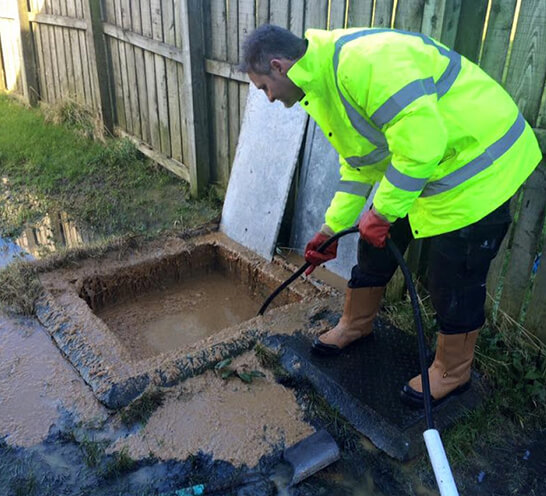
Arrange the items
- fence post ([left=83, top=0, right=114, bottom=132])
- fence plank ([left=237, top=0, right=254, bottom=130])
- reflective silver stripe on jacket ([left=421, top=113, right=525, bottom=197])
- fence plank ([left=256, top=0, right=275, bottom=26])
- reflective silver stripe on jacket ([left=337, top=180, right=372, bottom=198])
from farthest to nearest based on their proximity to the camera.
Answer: fence post ([left=83, top=0, right=114, bottom=132]), fence plank ([left=237, top=0, right=254, bottom=130]), fence plank ([left=256, top=0, right=275, bottom=26]), reflective silver stripe on jacket ([left=337, top=180, right=372, bottom=198]), reflective silver stripe on jacket ([left=421, top=113, right=525, bottom=197])

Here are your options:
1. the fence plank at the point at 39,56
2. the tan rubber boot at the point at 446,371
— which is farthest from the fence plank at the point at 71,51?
the tan rubber boot at the point at 446,371

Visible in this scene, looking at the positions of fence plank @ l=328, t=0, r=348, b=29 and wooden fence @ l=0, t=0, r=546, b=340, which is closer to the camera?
wooden fence @ l=0, t=0, r=546, b=340

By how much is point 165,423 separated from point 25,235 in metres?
3.04

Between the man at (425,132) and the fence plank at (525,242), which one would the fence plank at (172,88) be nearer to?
the man at (425,132)

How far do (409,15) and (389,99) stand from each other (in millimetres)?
1569

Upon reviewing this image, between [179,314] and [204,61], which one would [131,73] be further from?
[179,314]

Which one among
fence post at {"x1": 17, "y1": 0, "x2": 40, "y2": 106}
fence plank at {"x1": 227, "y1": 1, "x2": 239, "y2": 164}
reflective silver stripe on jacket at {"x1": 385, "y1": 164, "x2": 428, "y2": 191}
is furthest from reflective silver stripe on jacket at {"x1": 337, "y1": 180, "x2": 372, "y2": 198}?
fence post at {"x1": 17, "y1": 0, "x2": 40, "y2": 106}

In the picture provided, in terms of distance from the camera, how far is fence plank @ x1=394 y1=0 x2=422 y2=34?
342 centimetres

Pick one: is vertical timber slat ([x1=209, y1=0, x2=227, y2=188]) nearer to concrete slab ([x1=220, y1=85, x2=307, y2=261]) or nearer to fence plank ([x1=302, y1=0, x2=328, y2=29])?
concrete slab ([x1=220, y1=85, x2=307, y2=261])

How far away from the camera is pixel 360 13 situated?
376 centimetres

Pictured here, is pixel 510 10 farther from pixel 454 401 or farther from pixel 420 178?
pixel 454 401

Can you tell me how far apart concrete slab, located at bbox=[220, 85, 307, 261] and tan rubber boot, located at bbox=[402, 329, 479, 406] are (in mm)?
1849

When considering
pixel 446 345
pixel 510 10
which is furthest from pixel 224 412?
pixel 510 10

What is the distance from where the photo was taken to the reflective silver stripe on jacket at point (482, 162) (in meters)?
2.45
